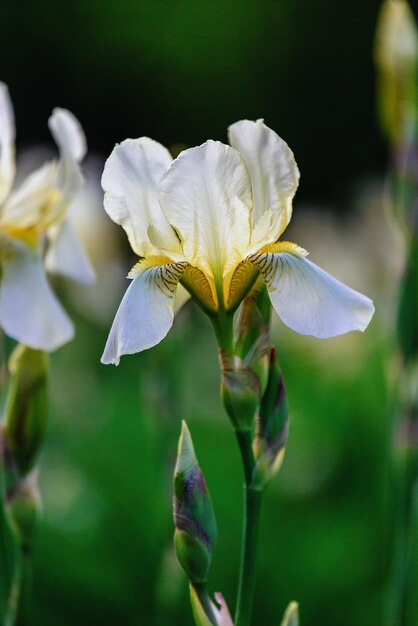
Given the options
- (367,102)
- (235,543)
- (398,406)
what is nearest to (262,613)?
(235,543)

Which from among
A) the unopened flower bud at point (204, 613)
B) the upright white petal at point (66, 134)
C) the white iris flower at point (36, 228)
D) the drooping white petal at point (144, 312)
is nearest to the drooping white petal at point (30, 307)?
the white iris flower at point (36, 228)

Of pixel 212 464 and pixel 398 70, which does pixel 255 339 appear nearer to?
pixel 398 70

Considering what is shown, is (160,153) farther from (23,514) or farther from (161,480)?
(161,480)

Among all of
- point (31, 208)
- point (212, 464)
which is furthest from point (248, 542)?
point (212, 464)

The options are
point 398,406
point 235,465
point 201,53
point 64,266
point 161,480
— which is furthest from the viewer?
point 201,53

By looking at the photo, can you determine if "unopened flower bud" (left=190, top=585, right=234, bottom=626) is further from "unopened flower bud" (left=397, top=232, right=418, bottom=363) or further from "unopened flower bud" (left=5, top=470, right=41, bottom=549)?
"unopened flower bud" (left=397, top=232, right=418, bottom=363)
